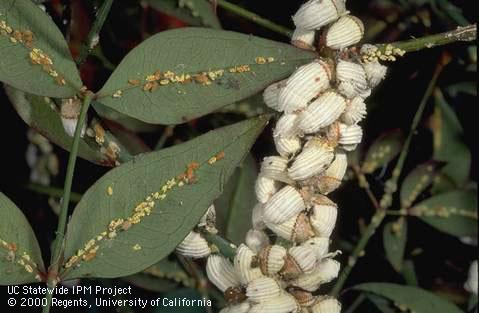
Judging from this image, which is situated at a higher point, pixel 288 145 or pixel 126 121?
pixel 126 121

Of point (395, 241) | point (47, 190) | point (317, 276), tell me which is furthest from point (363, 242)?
point (47, 190)

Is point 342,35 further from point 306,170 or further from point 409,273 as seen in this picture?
point 409,273

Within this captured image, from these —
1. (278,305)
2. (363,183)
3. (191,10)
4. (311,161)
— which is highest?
(191,10)

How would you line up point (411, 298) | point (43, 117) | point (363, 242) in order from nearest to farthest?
point (43, 117) < point (411, 298) < point (363, 242)

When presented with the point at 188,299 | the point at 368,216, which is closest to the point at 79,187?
the point at 188,299

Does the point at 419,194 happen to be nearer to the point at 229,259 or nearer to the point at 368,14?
the point at 368,14

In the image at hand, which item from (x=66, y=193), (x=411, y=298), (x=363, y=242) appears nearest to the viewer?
(x=66, y=193)
